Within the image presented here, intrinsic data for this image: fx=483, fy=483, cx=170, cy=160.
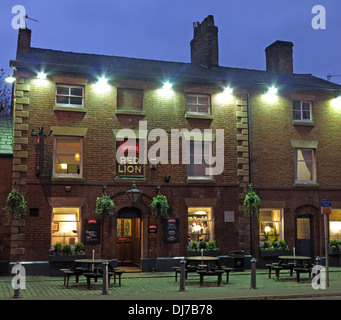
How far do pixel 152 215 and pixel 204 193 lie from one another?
98.3 inches

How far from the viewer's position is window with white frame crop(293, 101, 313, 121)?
22.9 metres

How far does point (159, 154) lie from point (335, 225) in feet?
30.2

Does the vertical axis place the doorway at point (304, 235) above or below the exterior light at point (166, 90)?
below

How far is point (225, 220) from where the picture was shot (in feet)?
69.1

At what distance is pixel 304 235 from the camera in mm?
22375

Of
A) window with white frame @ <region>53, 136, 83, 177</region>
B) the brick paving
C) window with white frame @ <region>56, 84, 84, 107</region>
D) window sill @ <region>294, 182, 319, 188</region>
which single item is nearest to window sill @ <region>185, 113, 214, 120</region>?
window with white frame @ <region>56, 84, 84, 107</region>

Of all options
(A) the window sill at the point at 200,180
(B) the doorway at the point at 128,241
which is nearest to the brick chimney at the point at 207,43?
(A) the window sill at the point at 200,180

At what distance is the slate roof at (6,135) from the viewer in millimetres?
19297

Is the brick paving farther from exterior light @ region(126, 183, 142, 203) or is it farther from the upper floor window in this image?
the upper floor window

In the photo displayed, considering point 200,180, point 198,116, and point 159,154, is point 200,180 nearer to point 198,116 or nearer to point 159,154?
point 159,154

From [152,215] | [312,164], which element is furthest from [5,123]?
[312,164]

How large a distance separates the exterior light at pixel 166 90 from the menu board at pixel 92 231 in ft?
20.0

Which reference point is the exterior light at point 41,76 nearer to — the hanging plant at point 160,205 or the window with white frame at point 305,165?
the hanging plant at point 160,205

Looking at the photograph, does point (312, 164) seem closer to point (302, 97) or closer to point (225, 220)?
point (302, 97)
